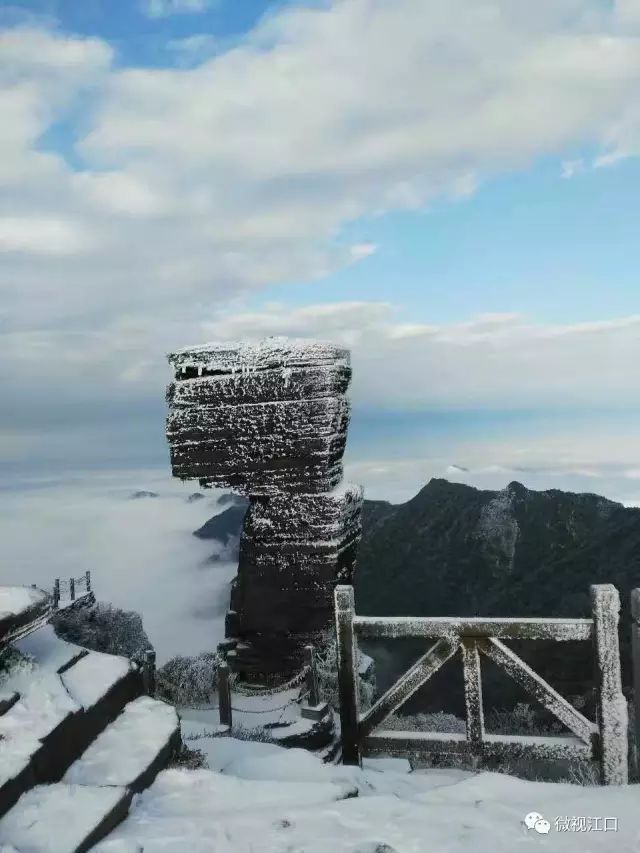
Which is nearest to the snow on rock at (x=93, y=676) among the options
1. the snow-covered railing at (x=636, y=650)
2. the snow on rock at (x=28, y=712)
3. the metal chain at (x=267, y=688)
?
the snow on rock at (x=28, y=712)

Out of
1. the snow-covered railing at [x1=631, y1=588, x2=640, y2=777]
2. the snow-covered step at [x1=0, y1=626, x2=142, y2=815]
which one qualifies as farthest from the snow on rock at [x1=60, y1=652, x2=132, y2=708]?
Result: the snow-covered railing at [x1=631, y1=588, x2=640, y2=777]

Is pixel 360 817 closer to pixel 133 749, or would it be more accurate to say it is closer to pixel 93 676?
pixel 133 749

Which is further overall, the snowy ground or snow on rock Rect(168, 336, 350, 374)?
snow on rock Rect(168, 336, 350, 374)

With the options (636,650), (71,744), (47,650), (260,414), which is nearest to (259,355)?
(260,414)

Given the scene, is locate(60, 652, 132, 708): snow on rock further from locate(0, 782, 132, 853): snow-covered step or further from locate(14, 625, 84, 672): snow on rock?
locate(0, 782, 132, 853): snow-covered step

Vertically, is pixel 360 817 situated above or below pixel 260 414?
below

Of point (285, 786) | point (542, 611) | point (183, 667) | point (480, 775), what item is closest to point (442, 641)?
point (480, 775)

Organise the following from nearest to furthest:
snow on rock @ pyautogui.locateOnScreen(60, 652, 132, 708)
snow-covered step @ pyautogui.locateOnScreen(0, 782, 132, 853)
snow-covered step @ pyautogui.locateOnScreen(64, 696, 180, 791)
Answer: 1. snow-covered step @ pyautogui.locateOnScreen(0, 782, 132, 853)
2. snow-covered step @ pyautogui.locateOnScreen(64, 696, 180, 791)
3. snow on rock @ pyautogui.locateOnScreen(60, 652, 132, 708)
